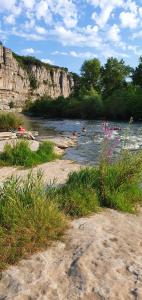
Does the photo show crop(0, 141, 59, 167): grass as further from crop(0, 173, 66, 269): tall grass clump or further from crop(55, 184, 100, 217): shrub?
crop(0, 173, 66, 269): tall grass clump

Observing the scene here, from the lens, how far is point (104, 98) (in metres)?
94.3

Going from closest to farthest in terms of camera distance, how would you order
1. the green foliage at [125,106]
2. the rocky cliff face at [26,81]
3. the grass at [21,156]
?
the grass at [21,156], the green foliage at [125,106], the rocky cliff face at [26,81]

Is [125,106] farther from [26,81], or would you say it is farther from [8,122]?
[26,81]

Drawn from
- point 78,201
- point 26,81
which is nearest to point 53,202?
point 78,201

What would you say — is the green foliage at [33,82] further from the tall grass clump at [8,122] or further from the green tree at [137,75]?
the tall grass clump at [8,122]

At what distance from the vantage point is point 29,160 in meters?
15.3

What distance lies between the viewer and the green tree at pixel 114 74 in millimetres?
113988

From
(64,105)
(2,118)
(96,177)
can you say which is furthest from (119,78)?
(96,177)

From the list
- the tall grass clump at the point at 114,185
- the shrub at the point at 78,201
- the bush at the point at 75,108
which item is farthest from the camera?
the bush at the point at 75,108

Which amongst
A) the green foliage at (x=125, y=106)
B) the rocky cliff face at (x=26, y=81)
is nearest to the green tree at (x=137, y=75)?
the green foliage at (x=125, y=106)

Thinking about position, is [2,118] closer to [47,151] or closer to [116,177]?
[47,151]

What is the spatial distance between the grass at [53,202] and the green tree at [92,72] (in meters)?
118

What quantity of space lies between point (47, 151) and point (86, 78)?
370 feet

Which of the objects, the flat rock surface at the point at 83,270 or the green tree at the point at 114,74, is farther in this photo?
the green tree at the point at 114,74
